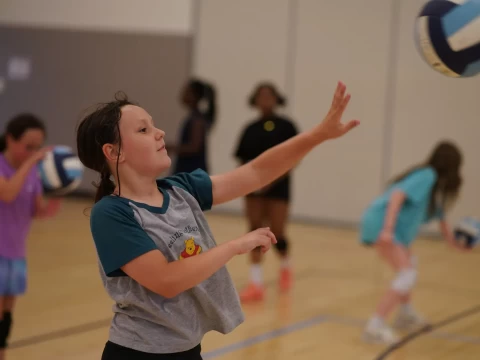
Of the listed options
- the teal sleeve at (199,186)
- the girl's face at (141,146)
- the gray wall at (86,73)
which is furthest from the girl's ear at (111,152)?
the gray wall at (86,73)

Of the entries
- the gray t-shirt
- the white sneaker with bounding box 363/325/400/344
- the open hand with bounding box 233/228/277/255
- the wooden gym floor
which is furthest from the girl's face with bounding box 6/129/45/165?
the white sneaker with bounding box 363/325/400/344

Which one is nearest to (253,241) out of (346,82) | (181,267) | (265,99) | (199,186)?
(181,267)

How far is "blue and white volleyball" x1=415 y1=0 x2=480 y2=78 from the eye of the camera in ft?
9.93

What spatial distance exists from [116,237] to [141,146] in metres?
0.29

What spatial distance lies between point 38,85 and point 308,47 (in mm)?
4398

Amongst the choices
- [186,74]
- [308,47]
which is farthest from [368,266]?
[186,74]

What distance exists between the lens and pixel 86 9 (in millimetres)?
11984

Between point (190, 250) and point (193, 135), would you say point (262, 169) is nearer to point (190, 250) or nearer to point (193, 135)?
point (190, 250)

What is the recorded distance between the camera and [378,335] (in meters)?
5.16

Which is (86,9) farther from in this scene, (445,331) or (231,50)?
(445,331)

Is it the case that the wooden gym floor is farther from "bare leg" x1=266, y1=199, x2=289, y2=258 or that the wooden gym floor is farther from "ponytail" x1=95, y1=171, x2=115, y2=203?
"ponytail" x1=95, y1=171, x2=115, y2=203

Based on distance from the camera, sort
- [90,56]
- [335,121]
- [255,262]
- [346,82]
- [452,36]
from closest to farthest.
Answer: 1. [335,121]
2. [452,36]
3. [255,262]
4. [346,82]
5. [90,56]

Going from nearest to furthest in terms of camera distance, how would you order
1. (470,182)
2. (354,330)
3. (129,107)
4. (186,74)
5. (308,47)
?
(129,107), (354,330), (470,182), (308,47), (186,74)

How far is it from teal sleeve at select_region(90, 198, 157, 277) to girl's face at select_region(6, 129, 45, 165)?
6.79ft
